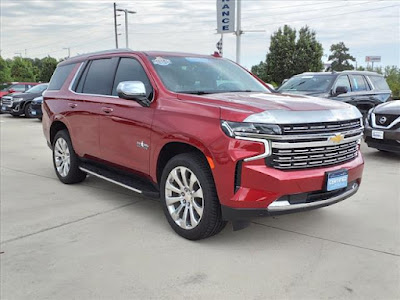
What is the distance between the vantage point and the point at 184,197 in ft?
12.4

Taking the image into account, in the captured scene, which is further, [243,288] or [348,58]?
[348,58]

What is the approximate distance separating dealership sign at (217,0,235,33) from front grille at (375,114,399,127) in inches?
470

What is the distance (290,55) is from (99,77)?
1384 inches

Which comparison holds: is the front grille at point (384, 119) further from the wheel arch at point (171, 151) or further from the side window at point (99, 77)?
the side window at point (99, 77)

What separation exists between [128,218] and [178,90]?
4.93 ft

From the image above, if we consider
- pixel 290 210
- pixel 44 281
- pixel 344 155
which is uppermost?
pixel 344 155

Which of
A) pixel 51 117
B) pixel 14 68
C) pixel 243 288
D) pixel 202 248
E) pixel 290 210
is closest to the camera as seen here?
pixel 243 288

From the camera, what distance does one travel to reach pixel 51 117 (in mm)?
6055

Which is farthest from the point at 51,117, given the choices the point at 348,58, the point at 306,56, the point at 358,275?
the point at 348,58

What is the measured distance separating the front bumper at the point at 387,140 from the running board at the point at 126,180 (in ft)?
16.2

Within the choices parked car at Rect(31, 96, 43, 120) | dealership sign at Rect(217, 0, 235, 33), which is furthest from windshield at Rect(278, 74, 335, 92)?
parked car at Rect(31, 96, 43, 120)

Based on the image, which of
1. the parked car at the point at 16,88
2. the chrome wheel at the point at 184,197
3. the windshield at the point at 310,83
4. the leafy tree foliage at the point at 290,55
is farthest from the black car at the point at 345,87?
the leafy tree foliage at the point at 290,55

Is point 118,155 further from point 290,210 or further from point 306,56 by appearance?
point 306,56

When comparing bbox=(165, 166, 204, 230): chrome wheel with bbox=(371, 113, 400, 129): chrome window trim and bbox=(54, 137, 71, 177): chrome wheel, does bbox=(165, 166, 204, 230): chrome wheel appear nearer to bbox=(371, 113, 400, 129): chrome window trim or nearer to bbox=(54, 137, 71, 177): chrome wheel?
bbox=(54, 137, 71, 177): chrome wheel
